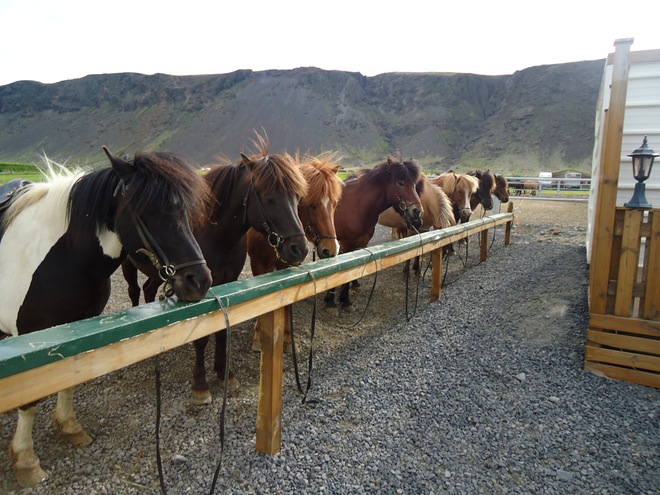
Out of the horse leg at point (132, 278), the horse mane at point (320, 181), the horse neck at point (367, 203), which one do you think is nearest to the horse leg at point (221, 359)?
the horse mane at point (320, 181)

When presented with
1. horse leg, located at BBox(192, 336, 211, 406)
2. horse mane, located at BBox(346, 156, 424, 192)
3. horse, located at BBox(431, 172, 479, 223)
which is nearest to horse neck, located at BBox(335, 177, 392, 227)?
horse mane, located at BBox(346, 156, 424, 192)

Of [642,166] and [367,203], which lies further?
[367,203]

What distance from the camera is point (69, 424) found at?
8.72 ft

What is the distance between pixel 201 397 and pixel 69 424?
884mm

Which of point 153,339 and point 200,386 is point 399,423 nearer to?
point 200,386

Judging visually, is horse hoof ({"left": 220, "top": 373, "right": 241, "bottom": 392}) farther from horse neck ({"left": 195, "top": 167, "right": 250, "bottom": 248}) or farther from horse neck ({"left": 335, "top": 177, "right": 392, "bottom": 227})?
horse neck ({"left": 335, "top": 177, "right": 392, "bottom": 227})

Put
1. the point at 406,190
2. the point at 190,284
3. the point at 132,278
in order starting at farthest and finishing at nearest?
the point at 406,190
the point at 132,278
the point at 190,284

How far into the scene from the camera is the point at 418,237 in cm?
522

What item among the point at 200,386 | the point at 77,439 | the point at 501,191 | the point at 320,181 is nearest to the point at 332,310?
the point at 320,181

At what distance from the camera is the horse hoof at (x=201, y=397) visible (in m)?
3.11

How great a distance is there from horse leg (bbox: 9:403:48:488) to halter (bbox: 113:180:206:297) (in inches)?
45.8

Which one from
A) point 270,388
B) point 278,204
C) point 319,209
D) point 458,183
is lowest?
point 270,388

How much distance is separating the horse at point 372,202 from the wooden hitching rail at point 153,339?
234cm

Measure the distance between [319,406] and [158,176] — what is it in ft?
6.78
